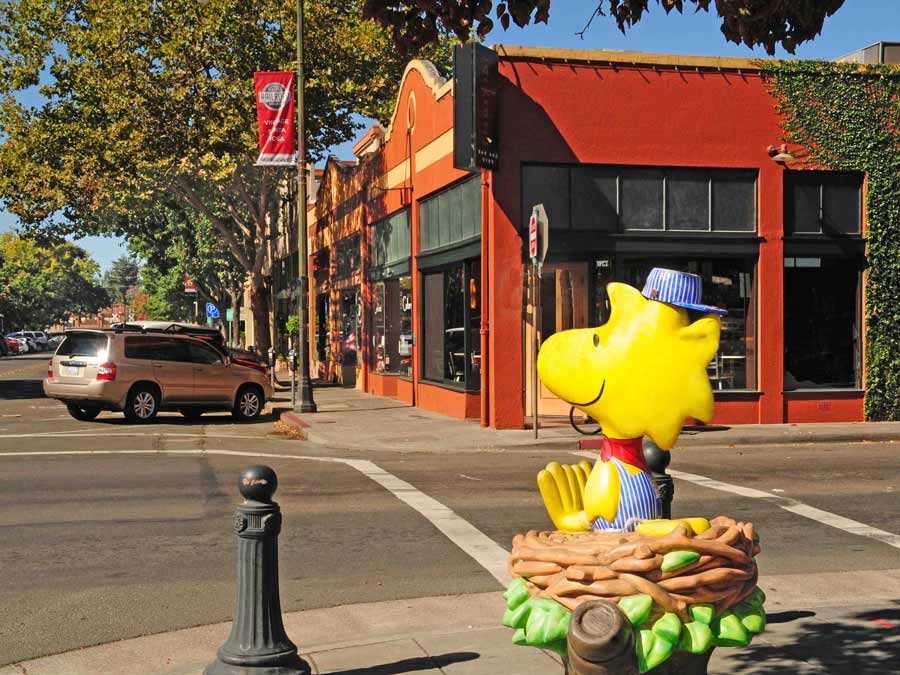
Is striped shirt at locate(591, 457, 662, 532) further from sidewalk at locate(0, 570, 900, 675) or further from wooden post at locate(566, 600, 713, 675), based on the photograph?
sidewalk at locate(0, 570, 900, 675)

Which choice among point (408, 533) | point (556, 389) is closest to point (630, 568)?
point (556, 389)

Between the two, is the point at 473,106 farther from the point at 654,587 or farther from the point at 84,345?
the point at 654,587

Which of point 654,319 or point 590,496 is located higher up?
point 654,319

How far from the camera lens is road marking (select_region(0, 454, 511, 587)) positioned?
8234mm

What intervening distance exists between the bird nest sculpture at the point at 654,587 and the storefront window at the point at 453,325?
49.5 ft

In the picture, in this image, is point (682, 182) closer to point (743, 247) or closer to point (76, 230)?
point (743, 247)

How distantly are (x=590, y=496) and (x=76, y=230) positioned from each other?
3949 cm

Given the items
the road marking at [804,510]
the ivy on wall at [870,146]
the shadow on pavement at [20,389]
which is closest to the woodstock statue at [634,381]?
the road marking at [804,510]

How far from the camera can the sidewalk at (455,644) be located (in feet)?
18.2

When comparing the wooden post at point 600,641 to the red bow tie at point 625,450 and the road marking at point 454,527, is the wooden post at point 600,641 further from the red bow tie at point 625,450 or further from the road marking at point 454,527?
the road marking at point 454,527

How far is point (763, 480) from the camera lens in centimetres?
1227

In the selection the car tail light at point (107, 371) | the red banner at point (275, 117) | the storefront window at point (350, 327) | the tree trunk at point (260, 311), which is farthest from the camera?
the tree trunk at point (260, 311)

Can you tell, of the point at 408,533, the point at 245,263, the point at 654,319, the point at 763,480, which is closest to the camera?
the point at 654,319

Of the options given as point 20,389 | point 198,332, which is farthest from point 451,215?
point 20,389
